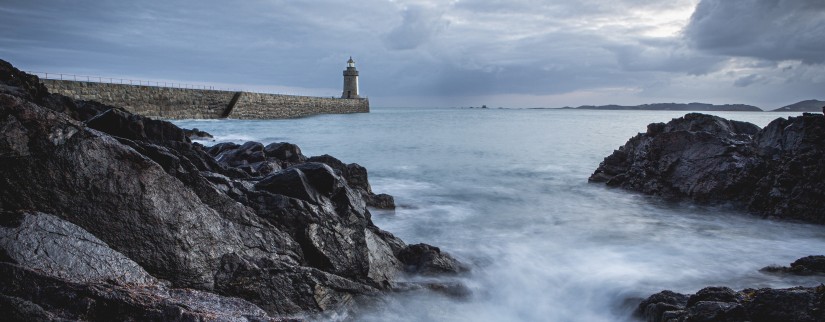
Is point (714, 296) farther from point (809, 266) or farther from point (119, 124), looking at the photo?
point (119, 124)

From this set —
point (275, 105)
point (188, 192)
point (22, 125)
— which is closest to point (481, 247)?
point (188, 192)

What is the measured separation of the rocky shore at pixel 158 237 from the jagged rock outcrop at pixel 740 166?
7.17 m

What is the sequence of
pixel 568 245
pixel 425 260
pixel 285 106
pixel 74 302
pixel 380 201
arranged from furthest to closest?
Result: pixel 285 106
pixel 380 201
pixel 568 245
pixel 425 260
pixel 74 302

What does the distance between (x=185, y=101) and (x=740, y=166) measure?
34676 millimetres

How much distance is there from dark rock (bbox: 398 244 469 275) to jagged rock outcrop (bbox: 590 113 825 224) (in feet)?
21.5

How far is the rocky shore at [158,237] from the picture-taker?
2742 mm

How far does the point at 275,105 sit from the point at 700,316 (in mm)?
45202

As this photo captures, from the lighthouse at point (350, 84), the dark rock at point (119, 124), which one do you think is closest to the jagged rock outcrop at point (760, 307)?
the dark rock at point (119, 124)

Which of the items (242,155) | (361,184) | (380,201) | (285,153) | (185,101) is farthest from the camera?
(185,101)

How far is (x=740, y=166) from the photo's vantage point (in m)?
9.67

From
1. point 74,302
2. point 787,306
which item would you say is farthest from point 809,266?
point 74,302

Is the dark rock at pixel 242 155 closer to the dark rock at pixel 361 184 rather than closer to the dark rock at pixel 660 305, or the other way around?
the dark rock at pixel 361 184

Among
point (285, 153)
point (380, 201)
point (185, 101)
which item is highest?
point (185, 101)

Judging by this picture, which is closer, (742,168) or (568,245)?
(568,245)
